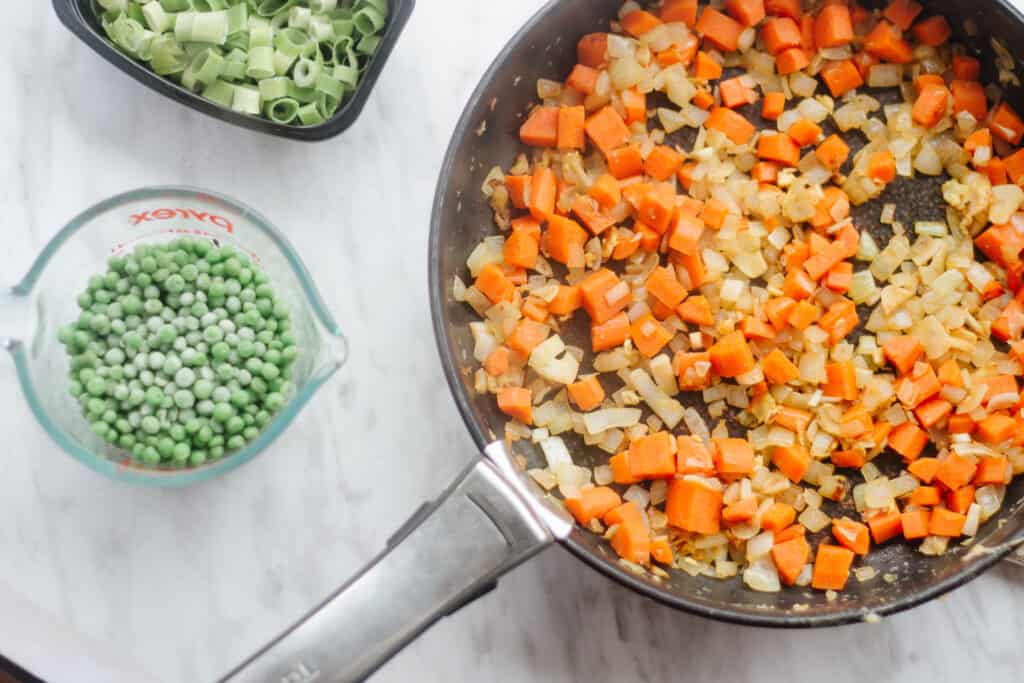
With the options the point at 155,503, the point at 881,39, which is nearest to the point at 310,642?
the point at 155,503

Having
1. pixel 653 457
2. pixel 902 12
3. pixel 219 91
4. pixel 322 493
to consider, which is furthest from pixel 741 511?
pixel 219 91

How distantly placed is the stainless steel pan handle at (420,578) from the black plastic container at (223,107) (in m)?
0.72

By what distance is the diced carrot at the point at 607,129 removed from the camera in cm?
201

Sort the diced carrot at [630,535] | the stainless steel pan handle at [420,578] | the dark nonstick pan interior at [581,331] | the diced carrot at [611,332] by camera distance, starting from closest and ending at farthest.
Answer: the stainless steel pan handle at [420,578]
the dark nonstick pan interior at [581,331]
the diced carrot at [630,535]
the diced carrot at [611,332]

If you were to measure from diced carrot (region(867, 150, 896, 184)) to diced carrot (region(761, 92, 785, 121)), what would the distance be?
201 millimetres

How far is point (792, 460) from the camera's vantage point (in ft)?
6.39

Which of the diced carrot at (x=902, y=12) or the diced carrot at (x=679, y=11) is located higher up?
the diced carrot at (x=902, y=12)

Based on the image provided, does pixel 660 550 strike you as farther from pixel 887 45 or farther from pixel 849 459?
pixel 887 45

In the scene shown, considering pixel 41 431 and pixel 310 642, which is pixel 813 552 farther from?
pixel 41 431

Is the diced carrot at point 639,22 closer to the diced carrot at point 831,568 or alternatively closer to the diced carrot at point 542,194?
the diced carrot at point 542,194

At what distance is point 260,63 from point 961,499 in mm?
1552

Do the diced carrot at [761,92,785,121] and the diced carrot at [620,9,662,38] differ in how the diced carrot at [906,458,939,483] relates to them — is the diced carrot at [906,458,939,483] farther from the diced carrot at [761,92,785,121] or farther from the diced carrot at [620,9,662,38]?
the diced carrot at [620,9,662,38]

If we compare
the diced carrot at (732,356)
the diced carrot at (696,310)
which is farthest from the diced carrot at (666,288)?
the diced carrot at (732,356)

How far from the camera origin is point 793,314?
77.6 inches
